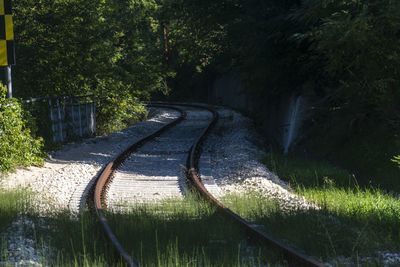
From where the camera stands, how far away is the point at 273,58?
15.2 metres

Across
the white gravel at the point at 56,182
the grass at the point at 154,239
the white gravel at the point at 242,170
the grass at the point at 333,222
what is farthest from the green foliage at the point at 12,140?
the grass at the point at 333,222

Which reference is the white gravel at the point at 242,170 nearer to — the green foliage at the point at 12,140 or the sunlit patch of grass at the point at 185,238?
the sunlit patch of grass at the point at 185,238

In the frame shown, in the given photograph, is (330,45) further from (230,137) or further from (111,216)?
(230,137)

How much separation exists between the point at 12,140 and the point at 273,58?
8.27 metres

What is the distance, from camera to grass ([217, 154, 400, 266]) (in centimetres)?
543

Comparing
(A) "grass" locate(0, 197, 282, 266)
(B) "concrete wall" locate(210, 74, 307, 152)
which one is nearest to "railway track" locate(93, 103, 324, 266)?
(A) "grass" locate(0, 197, 282, 266)

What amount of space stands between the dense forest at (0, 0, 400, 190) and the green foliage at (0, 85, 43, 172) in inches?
11.7

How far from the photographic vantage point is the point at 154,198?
8430 millimetres

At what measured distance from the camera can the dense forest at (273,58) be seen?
10.4 meters

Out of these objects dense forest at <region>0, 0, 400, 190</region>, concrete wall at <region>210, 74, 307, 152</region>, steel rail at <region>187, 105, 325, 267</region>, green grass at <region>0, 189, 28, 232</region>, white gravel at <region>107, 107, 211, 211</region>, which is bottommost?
white gravel at <region>107, 107, 211, 211</region>

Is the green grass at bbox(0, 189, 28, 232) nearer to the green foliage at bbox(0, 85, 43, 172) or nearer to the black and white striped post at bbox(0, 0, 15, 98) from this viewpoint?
the green foliage at bbox(0, 85, 43, 172)

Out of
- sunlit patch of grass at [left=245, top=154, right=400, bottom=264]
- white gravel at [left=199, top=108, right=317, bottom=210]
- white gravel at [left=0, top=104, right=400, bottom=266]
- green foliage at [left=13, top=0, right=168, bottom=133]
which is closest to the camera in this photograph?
sunlit patch of grass at [left=245, top=154, right=400, bottom=264]

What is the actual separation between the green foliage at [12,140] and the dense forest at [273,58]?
0.30 m

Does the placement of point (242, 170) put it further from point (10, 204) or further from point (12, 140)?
point (10, 204)
